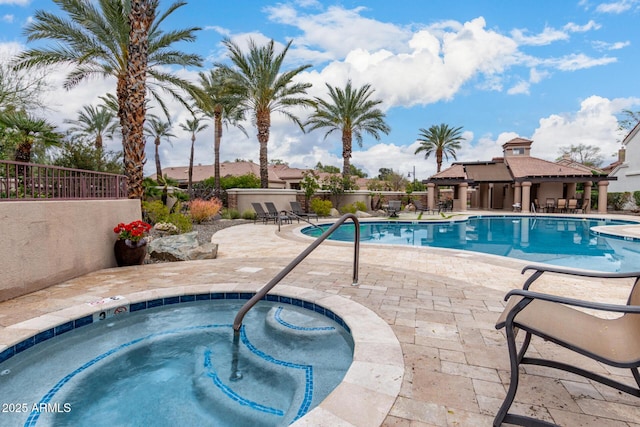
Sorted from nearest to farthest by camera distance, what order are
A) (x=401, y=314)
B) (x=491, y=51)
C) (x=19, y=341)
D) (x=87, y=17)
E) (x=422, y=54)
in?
(x=19, y=341)
(x=401, y=314)
(x=87, y=17)
(x=491, y=51)
(x=422, y=54)

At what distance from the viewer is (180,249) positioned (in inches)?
300

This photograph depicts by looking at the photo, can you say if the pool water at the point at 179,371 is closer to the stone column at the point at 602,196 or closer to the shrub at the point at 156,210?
the shrub at the point at 156,210

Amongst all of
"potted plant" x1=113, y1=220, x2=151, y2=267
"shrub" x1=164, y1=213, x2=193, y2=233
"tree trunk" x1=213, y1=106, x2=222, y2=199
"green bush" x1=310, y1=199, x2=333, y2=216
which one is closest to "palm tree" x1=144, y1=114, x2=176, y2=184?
"tree trunk" x1=213, y1=106, x2=222, y2=199

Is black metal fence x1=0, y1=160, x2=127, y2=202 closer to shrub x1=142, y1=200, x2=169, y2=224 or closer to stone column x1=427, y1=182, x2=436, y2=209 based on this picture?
shrub x1=142, y1=200, x2=169, y2=224

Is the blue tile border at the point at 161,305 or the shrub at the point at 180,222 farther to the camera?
the shrub at the point at 180,222

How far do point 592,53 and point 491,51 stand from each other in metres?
6.36

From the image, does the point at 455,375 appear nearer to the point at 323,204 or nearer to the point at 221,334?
the point at 221,334

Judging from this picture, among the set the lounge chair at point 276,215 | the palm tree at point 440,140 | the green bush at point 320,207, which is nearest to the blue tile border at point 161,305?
the lounge chair at point 276,215

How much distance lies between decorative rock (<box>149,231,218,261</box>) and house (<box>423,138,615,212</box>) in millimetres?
22680

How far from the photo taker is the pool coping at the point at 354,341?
2.23 meters

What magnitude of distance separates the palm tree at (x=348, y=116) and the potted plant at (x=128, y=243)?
701 inches

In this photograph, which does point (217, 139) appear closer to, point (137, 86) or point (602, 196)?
point (137, 86)

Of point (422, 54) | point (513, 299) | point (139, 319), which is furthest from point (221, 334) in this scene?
point (422, 54)

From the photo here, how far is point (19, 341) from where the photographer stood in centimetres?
340
